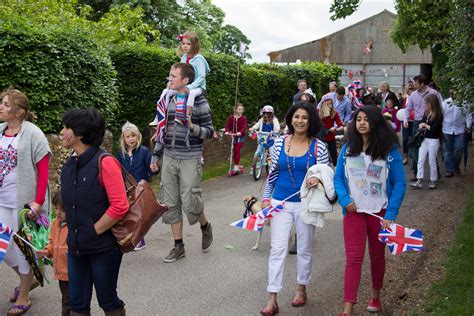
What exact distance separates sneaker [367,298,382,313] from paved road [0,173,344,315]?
291 mm

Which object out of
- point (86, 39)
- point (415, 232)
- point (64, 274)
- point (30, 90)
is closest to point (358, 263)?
point (415, 232)

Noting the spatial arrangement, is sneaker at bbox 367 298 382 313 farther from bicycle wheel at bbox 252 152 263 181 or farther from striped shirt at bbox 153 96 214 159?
bicycle wheel at bbox 252 152 263 181

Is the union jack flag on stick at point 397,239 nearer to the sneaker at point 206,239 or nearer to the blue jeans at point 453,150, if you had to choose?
the sneaker at point 206,239

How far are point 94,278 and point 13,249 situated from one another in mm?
1618

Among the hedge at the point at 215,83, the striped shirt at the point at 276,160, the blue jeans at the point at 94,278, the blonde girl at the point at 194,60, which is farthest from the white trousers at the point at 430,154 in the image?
the blue jeans at the point at 94,278

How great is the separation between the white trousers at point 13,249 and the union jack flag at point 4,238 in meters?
0.26

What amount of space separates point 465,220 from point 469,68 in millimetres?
2135

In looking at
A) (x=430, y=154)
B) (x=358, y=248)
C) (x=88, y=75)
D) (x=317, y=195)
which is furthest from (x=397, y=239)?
(x=430, y=154)

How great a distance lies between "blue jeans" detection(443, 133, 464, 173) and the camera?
13039 mm

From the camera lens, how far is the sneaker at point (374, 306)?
17.7 ft

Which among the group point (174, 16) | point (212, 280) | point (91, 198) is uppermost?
point (174, 16)

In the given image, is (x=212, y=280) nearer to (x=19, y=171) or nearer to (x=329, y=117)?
(x=19, y=171)

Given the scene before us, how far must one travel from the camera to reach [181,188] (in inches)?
275

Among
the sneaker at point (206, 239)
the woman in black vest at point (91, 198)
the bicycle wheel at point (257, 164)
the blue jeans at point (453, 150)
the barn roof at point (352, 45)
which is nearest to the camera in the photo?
the woman in black vest at point (91, 198)
